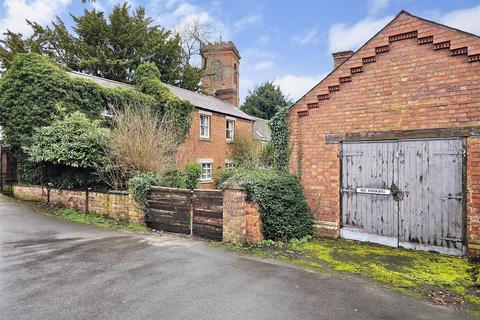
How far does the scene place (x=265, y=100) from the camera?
3644 centimetres

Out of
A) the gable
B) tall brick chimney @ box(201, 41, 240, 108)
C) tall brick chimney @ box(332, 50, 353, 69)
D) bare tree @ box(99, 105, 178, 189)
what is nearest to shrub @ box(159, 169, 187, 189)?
bare tree @ box(99, 105, 178, 189)

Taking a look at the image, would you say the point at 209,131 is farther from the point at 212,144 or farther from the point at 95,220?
the point at 95,220

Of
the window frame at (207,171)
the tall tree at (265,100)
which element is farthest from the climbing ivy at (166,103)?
the tall tree at (265,100)

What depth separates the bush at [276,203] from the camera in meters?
7.58

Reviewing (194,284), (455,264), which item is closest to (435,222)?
(455,264)

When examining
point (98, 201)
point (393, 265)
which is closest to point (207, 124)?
point (98, 201)

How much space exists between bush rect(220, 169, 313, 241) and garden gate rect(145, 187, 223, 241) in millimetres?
704

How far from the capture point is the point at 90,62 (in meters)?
27.5

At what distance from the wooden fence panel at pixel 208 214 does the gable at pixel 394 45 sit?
11.5ft

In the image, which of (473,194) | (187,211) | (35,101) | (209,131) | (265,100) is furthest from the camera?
(265,100)

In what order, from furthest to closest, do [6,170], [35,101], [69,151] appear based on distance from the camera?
1. [6,170]
2. [35,101]
3. [69,151]

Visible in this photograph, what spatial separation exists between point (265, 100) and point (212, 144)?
16978mm

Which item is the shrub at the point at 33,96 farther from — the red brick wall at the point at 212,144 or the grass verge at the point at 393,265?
the grass verge at the point at 393,265

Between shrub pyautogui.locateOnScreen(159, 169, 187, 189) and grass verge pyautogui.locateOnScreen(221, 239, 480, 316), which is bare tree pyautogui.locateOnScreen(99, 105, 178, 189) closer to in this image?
shrub pyautogui.locateOnScreen(159, 169, 187, 189)
